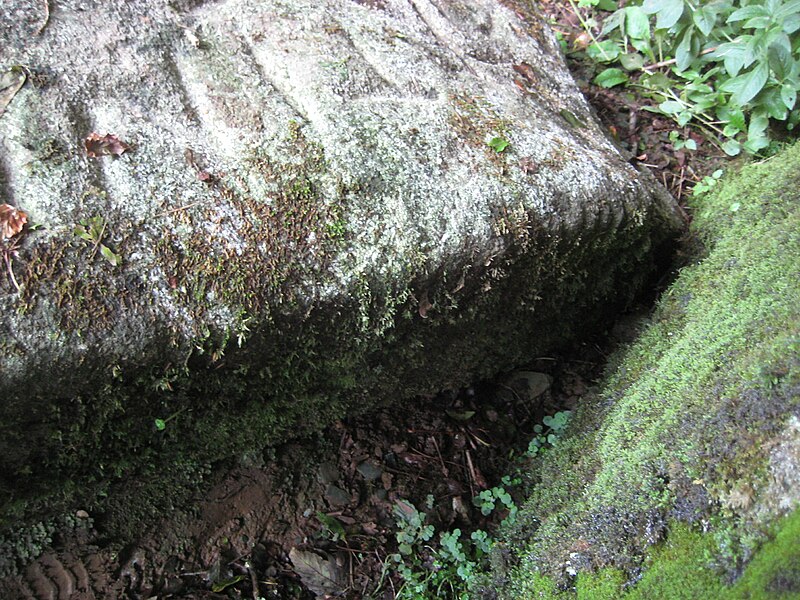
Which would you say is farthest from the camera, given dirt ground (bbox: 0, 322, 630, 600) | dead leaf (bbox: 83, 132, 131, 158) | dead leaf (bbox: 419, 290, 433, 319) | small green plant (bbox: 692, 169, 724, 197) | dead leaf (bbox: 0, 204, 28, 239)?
small green plant (bbox: 692, 169, 724, 197)

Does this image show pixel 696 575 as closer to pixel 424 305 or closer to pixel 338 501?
pixel 424 305

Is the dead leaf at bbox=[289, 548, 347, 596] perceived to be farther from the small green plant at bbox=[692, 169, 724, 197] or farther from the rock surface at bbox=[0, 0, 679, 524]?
the small green plant at bbox=[692, 169, 724, 197]

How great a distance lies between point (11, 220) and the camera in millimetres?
1717

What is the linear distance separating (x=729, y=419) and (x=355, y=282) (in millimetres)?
1115

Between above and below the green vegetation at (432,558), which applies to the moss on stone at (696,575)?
above

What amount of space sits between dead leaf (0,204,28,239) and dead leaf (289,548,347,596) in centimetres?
147

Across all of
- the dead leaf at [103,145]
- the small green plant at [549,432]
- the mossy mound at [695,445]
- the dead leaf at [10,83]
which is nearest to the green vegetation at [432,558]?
the mossy mound at [695,445]

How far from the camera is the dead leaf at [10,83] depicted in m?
1.98

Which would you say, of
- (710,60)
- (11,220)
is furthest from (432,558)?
(710,60)

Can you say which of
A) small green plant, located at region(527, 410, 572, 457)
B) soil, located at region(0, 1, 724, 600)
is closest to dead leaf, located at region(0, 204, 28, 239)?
soil, located at region(0, 1, 724, 600)

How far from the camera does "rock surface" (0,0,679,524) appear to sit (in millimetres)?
1781

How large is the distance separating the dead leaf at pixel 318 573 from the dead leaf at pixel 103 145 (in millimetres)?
1543

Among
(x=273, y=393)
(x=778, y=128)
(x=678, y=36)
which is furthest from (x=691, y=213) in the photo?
(x=273, y=393)

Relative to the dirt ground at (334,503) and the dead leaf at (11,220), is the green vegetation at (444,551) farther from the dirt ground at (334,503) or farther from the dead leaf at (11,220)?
the dead leaf at (11,220)
